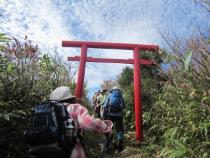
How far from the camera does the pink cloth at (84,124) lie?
13.9 feet

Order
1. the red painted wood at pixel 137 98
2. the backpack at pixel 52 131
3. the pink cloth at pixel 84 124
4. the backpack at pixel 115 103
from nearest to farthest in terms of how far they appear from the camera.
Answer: the backpack at pixel 52 131 < the pink cloth at pixel 84 124 < the backpack at pixel 115 103 < the red painted wood at pixel 137 98

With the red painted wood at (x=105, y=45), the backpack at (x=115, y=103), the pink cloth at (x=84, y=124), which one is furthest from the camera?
the red painted wood at (x=105, y=45)

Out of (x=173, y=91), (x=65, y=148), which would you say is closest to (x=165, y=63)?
(x=173, y=91)

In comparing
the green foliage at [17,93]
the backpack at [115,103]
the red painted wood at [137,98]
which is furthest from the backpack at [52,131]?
the red painted wood at [137,98]

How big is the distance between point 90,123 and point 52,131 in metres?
0.40

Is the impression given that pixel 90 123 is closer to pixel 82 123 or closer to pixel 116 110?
pixel 82 123

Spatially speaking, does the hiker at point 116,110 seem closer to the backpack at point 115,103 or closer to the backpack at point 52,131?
the backpack at point 115,103

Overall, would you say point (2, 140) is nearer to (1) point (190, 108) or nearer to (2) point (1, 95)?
(2) point (1, 95)

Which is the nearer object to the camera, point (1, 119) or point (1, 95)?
point (1, 119)

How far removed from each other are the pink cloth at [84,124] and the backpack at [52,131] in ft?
0.29

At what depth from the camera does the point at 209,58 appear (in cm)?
591

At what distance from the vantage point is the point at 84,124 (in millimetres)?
4266

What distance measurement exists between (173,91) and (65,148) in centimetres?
371

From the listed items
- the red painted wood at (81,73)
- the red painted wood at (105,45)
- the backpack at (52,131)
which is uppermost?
the red painted wood at (105,45)
